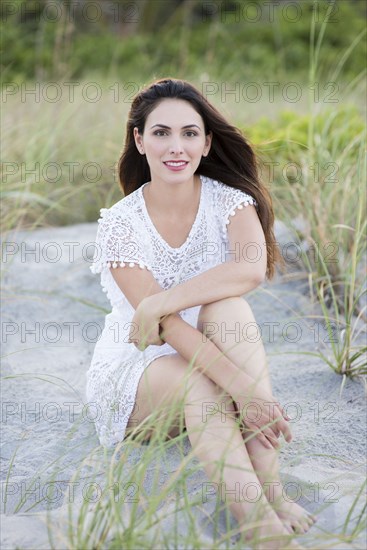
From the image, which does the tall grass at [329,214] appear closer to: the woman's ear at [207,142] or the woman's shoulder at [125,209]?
the woman's ear at [207,142]

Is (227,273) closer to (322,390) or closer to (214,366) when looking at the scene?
(214,366)

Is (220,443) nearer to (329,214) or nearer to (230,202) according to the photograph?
(230,202)

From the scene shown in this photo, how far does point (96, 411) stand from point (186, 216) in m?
0.75

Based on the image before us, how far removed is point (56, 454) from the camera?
2.67 m

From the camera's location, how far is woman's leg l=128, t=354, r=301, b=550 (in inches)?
82.2

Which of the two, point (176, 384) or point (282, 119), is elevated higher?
point (282, 119)

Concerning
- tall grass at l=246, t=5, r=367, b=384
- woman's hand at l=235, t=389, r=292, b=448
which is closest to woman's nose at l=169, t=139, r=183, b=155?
woman's hand at l=235, t=389, r=292, b=448

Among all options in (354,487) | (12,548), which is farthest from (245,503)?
(12,548)

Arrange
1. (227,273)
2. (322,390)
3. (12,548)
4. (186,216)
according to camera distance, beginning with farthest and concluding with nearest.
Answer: (322,390) < (186,216) < (227,273) < (12,548)

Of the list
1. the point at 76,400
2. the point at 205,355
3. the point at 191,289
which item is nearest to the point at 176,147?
the point at 191,289

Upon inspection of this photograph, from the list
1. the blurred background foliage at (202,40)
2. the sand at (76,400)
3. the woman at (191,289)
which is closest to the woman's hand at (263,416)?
the woman at (191,289)

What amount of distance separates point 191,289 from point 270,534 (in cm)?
80

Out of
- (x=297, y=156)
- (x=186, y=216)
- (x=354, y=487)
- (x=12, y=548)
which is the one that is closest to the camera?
(x=12, y=548)

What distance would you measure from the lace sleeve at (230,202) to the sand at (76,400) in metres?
0.50
